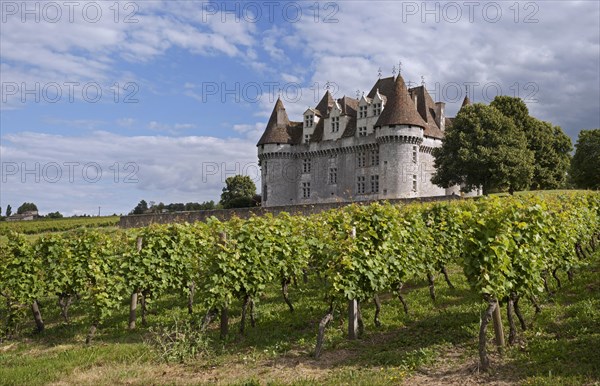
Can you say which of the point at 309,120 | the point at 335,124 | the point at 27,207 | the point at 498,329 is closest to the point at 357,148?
the point at 335,124

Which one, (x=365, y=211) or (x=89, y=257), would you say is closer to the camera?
(x=365, y=211)

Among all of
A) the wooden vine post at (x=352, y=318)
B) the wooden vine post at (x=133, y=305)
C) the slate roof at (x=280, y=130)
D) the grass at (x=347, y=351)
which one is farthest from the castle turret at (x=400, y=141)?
the wooden vine post at (x=352, y=318)

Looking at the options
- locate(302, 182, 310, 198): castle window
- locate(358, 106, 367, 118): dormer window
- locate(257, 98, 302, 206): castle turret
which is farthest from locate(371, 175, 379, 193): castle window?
locate(257, 98, 302, 206): castle turret

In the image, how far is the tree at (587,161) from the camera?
52062 millimetres

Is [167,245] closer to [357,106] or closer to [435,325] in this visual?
[435,325]

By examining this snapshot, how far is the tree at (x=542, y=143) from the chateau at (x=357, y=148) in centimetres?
687

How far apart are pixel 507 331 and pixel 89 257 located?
1020 centimetres

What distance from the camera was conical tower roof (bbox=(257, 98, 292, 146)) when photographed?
174ft

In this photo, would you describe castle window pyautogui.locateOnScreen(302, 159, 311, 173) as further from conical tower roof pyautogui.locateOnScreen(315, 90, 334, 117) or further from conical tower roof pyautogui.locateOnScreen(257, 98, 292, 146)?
conical tower roof pyautogui.locateOnScreen(315, 90, 334, 117)

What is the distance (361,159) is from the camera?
161ft

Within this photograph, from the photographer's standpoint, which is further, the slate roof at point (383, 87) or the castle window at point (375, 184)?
the slate roof at point (383, 87)

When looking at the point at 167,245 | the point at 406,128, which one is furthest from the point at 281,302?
the point at 406,128

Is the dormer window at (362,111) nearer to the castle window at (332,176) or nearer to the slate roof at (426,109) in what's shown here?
the slate roof at (426,109)

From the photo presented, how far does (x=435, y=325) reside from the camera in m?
10.6
